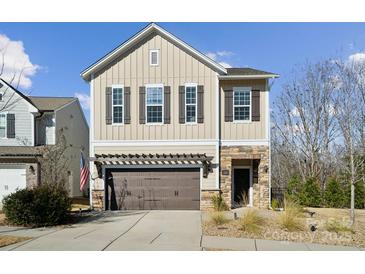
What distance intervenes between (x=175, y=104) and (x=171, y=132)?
4.54 feet

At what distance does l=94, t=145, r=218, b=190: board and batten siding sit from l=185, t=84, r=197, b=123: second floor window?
139cm

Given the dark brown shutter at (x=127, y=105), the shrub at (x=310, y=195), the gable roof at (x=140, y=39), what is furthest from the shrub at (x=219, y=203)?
the gable roof at (x=140, y=39)

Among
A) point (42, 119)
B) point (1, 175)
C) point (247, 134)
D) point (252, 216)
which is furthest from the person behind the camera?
point (42, 119)

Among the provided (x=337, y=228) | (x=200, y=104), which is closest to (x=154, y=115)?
(x=200, y=104)

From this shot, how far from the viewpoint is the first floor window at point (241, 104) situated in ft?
52.0

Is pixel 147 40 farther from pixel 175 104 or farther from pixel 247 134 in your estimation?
Result: pixel 247 134

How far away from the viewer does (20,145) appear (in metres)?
19.6

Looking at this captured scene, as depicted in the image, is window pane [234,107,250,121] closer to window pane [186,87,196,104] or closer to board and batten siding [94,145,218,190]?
board and batten siding [94,145,218,190]

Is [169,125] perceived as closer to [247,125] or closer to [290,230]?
[247,125]

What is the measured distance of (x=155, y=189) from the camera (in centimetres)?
1590

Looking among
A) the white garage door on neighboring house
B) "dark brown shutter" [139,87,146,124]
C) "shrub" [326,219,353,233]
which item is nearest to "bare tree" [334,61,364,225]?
"shrub" [326,219,353,233]

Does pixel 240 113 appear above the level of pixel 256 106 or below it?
below

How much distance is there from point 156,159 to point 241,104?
16.2 ft

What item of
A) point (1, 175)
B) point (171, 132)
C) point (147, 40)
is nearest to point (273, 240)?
point (171, 132)
